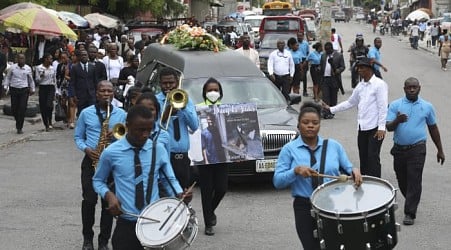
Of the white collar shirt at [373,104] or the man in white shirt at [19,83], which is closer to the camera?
the white collar shirt at [373,104]

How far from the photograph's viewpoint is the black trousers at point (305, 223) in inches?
244

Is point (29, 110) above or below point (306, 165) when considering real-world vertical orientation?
below

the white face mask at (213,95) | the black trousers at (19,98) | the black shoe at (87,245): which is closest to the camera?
the black shoe at (87,245)

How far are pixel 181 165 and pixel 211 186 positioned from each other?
753 millimetres

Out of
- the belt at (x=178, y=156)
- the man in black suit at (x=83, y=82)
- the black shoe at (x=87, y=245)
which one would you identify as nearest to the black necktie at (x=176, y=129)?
the belt at (x=178, y=156)

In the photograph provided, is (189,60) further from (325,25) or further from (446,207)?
(325,25)

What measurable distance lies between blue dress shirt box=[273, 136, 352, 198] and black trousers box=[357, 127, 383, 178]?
13.4 ft

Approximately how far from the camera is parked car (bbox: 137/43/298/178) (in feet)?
37.8

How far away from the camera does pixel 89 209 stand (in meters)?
8.20

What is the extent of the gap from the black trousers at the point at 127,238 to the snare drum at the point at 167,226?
0.80ft

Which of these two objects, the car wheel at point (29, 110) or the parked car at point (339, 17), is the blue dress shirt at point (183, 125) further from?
the parked car at point (339, 17)

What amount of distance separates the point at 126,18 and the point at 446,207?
30.6 meters

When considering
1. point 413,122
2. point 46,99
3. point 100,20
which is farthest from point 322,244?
point 100,20

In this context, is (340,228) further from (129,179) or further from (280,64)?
(280,64)
